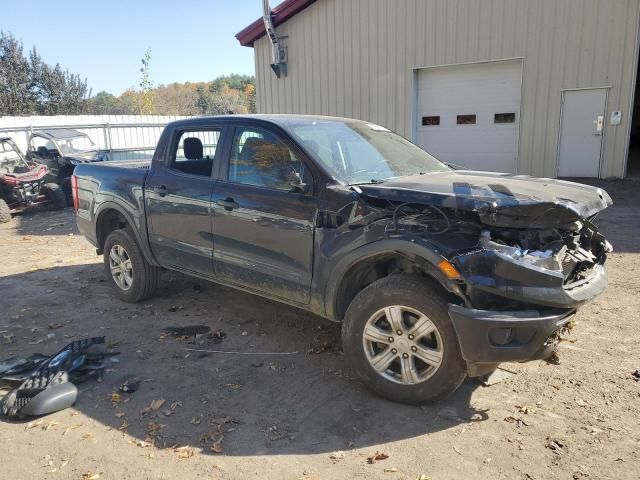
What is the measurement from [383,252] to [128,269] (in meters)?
3.28

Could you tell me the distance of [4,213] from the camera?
11297 millimetres

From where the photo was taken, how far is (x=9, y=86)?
29.7 m

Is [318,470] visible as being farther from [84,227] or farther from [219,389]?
[84,227]

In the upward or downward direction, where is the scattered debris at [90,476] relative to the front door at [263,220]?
downward

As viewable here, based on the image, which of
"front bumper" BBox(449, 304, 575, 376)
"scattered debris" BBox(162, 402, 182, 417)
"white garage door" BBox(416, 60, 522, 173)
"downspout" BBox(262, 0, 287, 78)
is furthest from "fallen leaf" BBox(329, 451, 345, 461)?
"downspout" BBox(262, 0, 287, 78)

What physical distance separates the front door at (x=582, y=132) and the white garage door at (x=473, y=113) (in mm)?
1066

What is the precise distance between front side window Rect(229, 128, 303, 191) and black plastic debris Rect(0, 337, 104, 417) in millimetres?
1824

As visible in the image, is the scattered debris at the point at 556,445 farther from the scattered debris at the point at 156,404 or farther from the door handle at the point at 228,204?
the door handle at the point at 228,204

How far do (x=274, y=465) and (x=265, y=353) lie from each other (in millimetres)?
1448

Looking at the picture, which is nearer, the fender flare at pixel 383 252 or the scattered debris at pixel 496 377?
the fender flare at pixel 383 252

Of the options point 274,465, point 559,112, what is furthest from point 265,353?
point 559,112

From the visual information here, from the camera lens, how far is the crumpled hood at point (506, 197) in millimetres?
2984

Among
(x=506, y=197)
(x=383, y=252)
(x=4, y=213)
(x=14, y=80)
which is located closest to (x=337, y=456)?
(x=383, y=252)

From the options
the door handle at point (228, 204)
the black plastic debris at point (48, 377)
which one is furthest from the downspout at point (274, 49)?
the black plastic debris at point (48, 377)
